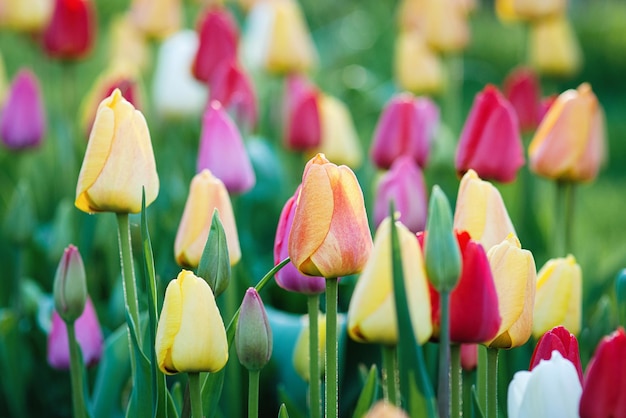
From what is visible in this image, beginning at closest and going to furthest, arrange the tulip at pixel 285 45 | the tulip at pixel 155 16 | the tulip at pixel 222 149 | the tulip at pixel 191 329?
the tulip at pixel 191 329, the tulip at pixel 222 149, the tulip at pixel 285 45, the tulip at pixel 155 16

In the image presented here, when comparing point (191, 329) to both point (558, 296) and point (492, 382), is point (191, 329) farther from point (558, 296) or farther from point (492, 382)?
point (558, 296)

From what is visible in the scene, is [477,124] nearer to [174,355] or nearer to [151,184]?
[151,184]

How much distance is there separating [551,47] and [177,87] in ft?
3.34

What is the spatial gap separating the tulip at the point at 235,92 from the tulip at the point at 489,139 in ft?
1.79

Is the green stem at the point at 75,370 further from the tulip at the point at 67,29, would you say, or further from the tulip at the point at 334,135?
the tulip at the point at 67,29

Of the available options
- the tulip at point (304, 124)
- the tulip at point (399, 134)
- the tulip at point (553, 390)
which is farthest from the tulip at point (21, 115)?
the tulip at point (553, 390)

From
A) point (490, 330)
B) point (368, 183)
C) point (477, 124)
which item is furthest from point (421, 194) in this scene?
point (368, 183)

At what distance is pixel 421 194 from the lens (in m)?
1.68

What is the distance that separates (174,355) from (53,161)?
194 centimetres

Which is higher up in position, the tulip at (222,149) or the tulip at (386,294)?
the tulip at (222,149)

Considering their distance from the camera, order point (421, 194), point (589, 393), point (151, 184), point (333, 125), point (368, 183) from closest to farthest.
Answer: point (589, 393) < point (151, 184) < point (421, 194) < point (333, 125) < point (368, 183)

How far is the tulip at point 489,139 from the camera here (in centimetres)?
170

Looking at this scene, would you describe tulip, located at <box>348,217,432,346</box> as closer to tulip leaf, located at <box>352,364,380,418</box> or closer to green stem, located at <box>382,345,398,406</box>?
green stem, located at <box>382,345,398,406</box>

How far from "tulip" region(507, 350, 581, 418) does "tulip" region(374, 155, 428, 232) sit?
25.0 inches
